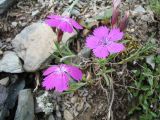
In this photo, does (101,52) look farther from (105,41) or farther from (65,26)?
(65,26)

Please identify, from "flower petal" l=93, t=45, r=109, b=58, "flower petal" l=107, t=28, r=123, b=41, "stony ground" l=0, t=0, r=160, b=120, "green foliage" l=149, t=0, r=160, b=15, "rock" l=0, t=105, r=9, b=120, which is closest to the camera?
"flower petal" l=93, t=45, r=109, b=58

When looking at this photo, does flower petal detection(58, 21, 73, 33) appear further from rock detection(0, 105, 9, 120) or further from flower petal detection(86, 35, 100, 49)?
rock detection(0, 105, 9, 120)

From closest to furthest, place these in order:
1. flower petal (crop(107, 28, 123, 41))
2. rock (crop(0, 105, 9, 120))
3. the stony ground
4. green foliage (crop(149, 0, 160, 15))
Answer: flower petal (crop(107, 28, 123, 41)) < rock (crop(0, 105, 9, 120)) < the stony ground < green foliage (crop(149, 0, 160, 15))

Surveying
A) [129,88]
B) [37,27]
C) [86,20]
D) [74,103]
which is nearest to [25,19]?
[37,27]

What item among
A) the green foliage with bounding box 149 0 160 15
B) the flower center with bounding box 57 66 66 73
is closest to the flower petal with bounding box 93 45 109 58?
the flower center with bounding box 57 66 66 73

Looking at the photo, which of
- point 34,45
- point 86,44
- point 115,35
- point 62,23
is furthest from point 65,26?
point 34,45

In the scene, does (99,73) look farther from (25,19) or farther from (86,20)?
(25,19)

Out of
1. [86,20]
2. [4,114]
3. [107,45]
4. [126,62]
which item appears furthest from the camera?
[86,20]

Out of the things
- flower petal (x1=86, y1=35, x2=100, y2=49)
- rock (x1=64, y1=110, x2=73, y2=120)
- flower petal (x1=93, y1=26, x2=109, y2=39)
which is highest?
flower petal (x1=93, y1=26, x2=109, y2=39)
